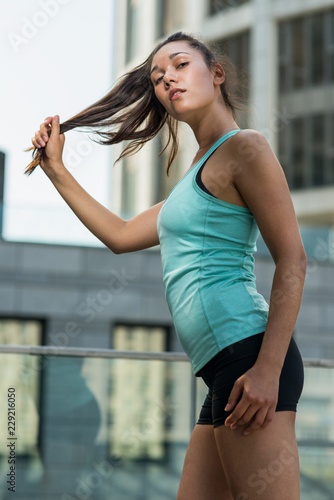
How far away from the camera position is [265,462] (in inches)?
67.8

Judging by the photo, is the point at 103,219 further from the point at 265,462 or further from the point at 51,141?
the point at 265,462

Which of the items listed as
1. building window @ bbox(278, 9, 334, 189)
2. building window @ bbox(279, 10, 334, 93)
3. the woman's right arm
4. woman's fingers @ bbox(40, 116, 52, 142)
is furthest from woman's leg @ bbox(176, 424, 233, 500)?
building window @ bbox(279, 10, 334, 93)

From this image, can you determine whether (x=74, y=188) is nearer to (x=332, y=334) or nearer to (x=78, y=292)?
(x=78, y=292)

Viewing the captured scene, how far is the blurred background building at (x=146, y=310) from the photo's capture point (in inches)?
178

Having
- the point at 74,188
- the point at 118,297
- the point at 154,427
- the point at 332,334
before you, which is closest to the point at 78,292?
the point at 118,297

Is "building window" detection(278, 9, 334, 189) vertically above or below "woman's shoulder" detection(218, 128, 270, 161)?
above

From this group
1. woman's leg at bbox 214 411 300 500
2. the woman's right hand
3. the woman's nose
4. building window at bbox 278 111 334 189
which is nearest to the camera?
woman's leg at bbox 214 411 300 500

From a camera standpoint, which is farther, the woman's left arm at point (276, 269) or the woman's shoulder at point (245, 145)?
the woman's shoulder at point (245, 145)

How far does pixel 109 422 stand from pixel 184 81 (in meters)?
3.03

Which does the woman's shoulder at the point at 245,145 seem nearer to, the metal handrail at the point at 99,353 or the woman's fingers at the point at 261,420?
the woman's fingers at the point at 261,420

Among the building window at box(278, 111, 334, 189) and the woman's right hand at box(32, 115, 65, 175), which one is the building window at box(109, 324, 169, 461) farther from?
the building window at box(278, 111, 334, 189)

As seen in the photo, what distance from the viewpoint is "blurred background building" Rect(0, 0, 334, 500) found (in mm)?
4512

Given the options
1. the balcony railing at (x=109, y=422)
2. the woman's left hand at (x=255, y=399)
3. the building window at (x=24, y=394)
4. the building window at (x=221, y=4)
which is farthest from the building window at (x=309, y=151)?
the woman's left hand at (x=255, y=399)

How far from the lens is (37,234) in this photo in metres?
15.7
